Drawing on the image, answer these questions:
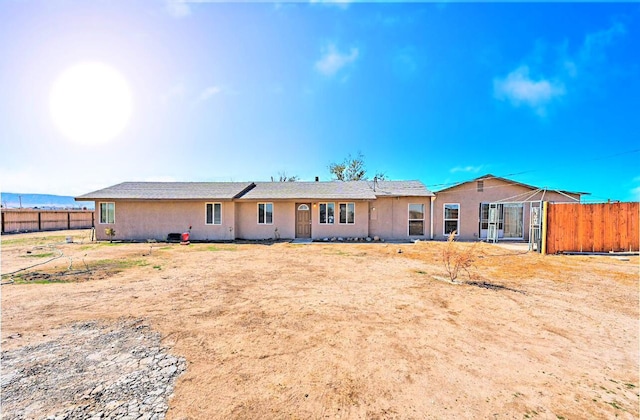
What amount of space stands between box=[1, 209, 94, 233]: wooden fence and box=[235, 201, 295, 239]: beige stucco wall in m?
19.9

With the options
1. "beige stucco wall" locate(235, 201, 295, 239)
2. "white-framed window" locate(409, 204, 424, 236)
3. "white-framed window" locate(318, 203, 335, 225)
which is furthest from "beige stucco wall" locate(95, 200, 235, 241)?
"white-framed window" locate(409, 204, 424, 236)

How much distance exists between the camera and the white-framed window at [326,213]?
51.8ft

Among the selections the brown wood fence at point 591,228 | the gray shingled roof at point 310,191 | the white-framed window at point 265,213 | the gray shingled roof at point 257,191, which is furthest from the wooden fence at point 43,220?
the brown wood fence at point 591,228

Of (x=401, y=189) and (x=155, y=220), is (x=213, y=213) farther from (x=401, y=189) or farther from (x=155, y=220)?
(x=401, y=189)

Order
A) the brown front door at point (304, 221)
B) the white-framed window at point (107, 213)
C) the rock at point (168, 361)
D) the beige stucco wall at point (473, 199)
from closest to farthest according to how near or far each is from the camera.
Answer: the rock at point (168, 361), the beige stucco wall at point (473, 199), the white-framed window at point (107, 213), the brown front door at point (304, 221)

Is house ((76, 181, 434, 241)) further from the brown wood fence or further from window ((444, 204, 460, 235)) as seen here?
the brown wood fence

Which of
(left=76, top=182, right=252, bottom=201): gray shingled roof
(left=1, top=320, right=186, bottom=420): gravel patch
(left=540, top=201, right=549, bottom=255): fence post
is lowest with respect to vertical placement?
(left=1, top=320, right=186, bottom=420): gravel patch

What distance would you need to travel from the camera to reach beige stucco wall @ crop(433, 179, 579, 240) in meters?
15.0

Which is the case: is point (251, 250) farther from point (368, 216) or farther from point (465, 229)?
point (465, 229)

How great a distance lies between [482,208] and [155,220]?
19.0 meters

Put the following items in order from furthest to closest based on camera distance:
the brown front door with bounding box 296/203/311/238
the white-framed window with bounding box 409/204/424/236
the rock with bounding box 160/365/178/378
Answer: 1. the brown front door with bounding box 296/203/311/238
2. the white-framed window with bounding box 409/204/424/236
3. the rock with bounding box 160/365/178/378

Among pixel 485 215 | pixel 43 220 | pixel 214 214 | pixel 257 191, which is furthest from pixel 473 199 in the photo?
pixel 43 220

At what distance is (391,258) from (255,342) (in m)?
7.49

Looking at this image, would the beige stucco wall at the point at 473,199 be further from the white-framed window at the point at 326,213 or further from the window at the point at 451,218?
the white-framed window at the point at 326,213
